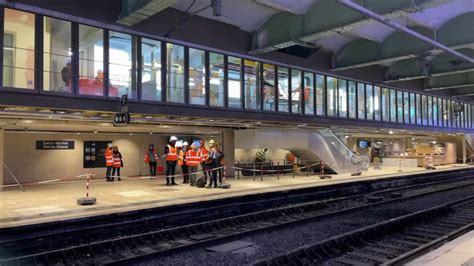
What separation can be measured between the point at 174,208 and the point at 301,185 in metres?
7.24

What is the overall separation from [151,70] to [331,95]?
11360 millimetres

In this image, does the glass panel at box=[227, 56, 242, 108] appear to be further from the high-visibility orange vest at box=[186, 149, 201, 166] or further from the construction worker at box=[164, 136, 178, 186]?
the construction worker at box=[164, 136, 178, 186]

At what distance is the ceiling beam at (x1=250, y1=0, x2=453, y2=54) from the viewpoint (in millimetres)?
11738

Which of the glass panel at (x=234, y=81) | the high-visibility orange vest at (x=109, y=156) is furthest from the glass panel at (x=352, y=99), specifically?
the high-visibility orange vest at (x=109, y=156)

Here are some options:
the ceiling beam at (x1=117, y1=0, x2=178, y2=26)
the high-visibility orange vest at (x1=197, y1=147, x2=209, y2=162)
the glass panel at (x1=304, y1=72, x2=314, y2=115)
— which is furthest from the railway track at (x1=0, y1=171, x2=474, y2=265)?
the glass panel at (x1=304, y1=72, x2=314, y2=115)

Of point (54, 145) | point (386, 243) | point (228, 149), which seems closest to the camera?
point (386, 243)

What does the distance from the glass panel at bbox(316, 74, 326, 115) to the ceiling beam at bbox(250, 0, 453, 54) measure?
5.51m

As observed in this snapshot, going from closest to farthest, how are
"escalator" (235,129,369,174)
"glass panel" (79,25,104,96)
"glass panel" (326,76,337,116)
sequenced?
"glass panel" (79,25,104,96)
"escalator" (235,129,369,174)
"glass panel" (326,76,337,116)

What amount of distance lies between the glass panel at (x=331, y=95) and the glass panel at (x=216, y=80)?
7657 millimetres

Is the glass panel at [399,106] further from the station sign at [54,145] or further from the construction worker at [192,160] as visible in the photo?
the station sign at [54,145]

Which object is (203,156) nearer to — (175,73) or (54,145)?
(175,73)

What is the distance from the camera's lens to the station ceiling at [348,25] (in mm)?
12812

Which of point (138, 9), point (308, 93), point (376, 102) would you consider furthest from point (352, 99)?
point (138, 9)

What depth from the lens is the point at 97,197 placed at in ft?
42.8
